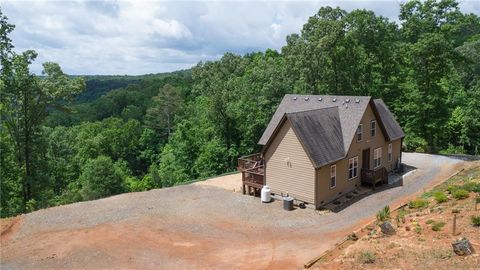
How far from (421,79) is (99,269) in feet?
104

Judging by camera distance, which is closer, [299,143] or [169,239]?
[169,239]

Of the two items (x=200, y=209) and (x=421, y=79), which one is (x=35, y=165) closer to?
(x=200, y=209)

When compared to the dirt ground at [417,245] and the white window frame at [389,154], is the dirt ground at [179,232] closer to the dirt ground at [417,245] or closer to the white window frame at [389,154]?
the dirt ground at [417,245]

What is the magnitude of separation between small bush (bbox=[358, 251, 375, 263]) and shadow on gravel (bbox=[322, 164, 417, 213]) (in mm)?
7637

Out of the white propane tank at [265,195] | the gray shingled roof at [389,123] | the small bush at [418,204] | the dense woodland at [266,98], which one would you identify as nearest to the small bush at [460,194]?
the small bush at [418,204]

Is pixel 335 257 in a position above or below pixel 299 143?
below

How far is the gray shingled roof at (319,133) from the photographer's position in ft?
69.7

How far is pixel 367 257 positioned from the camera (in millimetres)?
12727

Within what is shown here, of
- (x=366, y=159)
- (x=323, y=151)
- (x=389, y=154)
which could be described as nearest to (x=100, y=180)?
(x=323, y=151)

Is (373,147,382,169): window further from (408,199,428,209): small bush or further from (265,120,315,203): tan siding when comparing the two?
(408,199,428,209): small bush

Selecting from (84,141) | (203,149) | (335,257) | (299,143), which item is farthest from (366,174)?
(84,141)

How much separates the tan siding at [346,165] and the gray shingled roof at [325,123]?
2.00 ft

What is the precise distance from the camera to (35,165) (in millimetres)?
29109

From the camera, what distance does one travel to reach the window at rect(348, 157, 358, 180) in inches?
947
